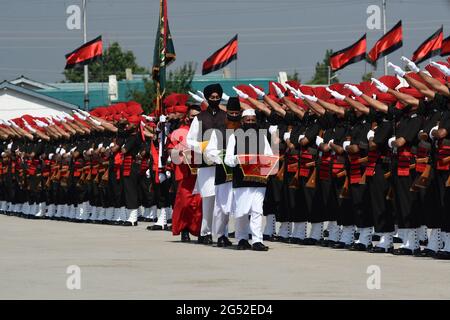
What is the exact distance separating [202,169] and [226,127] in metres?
1.03

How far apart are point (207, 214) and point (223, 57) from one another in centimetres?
2218

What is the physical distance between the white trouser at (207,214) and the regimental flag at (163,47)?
188 inches

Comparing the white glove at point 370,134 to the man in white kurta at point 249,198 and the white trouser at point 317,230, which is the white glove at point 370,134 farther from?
the white trouser at point 317,230

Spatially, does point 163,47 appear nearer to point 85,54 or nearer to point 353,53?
point 353,53

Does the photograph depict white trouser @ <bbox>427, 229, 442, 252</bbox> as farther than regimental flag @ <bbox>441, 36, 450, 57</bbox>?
No

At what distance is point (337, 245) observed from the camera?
2150 centimetres

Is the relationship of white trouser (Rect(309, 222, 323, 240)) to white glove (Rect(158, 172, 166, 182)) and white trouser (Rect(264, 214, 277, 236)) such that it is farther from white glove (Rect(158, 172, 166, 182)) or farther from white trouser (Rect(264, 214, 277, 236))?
white glove (Rect(158, 172, 166, 182))

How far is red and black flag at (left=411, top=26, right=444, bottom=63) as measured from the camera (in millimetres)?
35188

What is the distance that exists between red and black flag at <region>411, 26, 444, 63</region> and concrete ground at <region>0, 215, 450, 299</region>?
1340 cm

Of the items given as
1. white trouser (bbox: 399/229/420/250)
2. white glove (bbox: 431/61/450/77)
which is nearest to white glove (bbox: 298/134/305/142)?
white trouser (bbox: 399/229/420/250)

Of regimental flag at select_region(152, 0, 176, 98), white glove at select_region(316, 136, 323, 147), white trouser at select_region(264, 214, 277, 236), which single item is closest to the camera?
white glove at select_region(316, 136, 323, 147)

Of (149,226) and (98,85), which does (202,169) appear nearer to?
(149,226)

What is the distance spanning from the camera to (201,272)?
1706cm
